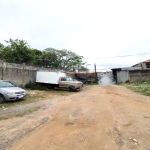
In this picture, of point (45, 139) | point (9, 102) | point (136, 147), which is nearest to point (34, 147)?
point (45, 139)

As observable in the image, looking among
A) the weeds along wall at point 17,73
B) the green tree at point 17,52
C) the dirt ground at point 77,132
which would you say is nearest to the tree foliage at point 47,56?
the green tree at point 17,52

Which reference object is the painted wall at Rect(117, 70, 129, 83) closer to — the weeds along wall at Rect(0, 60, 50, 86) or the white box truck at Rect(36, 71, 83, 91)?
the white box truck at Rect(36, 71, 83, 91)

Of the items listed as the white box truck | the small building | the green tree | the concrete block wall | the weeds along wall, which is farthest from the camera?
the small building

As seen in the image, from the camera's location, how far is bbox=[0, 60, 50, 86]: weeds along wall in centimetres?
1489

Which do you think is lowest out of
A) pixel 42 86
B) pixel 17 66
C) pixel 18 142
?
pixel 18 142

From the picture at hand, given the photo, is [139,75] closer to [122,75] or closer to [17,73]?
[122,75]

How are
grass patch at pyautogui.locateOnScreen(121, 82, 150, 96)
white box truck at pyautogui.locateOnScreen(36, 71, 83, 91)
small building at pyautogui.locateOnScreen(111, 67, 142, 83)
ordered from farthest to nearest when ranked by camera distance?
small building at pyautogui.locateOnScreen(111, 67, 142, 83)
white box truck at pyautogui.locateOnScreen(36, 71, 83, 91)
grass patch at pyautogui.locateOnScreen(121, 82, 150, 96)

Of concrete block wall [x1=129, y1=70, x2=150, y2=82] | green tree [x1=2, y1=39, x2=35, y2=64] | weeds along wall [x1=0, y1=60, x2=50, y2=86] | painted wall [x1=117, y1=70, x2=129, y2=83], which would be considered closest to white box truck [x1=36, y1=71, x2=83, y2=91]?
weeds along wall [x1=0, y1=60, x2=50, y2=86]

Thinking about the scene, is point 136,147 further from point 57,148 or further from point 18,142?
point 18,142

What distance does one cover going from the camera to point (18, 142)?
452 cm

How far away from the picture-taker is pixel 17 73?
54.7 ft

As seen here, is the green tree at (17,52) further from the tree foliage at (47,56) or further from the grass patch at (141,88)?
the grass patch at (141,88)

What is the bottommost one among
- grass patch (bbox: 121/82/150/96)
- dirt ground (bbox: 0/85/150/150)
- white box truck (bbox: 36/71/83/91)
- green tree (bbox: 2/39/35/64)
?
dirt ground (bbox: 0/85/150/150)

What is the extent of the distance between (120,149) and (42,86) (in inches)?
613
